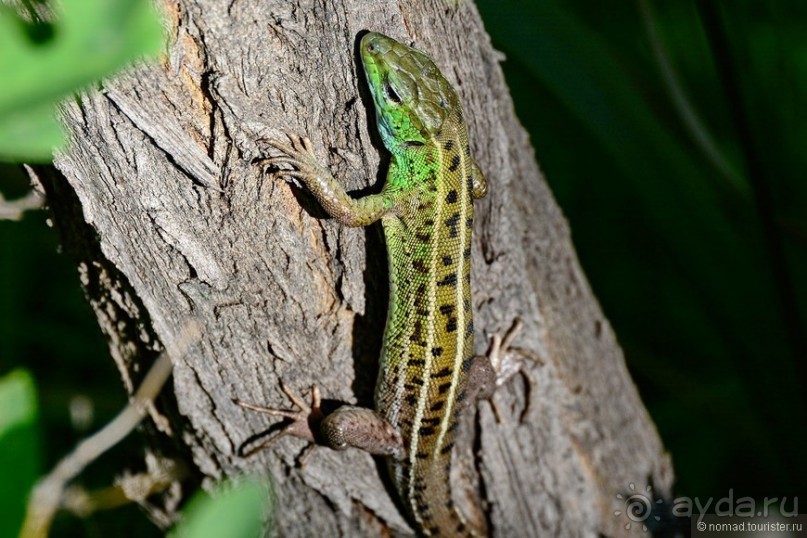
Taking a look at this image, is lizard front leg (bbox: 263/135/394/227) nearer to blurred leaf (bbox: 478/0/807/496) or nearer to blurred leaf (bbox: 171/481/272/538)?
blurred leaf (bbox: 478/0/807/496)

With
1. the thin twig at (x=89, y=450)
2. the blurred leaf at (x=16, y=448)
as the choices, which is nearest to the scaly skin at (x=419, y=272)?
the thin twig at (x=89, y=450)

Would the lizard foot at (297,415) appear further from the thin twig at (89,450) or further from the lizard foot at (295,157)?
the lizard foot at (295,157)

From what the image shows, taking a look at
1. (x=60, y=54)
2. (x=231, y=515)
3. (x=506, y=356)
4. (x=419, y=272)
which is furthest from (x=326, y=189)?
(x=60, y=54)

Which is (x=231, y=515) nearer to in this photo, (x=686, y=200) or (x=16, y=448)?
(x=16, y=448)

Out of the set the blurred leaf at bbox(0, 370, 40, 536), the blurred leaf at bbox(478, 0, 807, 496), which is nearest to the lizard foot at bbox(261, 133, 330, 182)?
the blurred leaf at bbox(0, 370, 40, 536)

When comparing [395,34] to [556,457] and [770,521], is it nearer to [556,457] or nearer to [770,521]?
[556,457]
